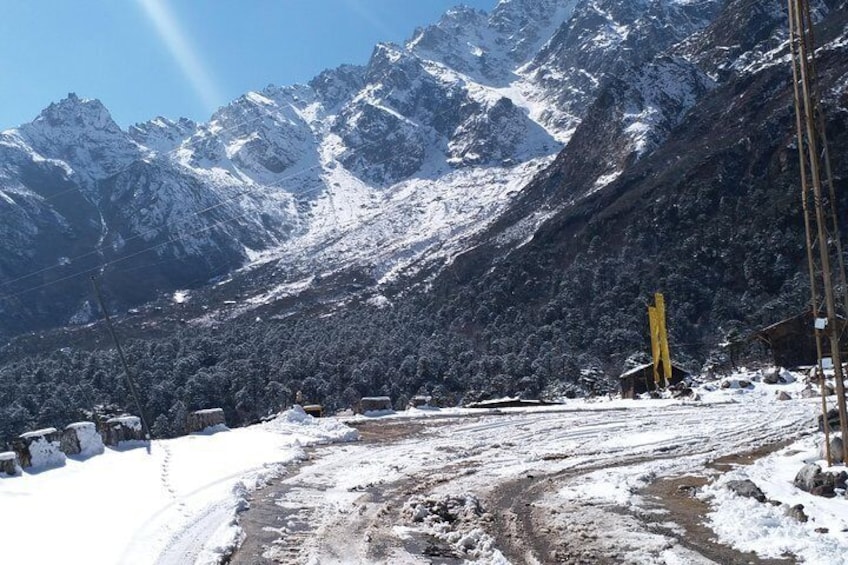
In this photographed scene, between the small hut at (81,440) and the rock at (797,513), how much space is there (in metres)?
14.8

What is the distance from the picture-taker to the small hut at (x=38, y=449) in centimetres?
1545

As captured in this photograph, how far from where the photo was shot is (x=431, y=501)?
44.5 feet

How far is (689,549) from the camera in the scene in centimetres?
1000

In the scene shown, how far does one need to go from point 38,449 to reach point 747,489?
14.0 meters

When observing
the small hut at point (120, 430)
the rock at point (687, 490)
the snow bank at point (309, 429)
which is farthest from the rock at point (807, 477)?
the small hut at point (120, 430)

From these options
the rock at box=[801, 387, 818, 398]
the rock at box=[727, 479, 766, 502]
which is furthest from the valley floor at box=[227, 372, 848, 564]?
the rock at box=[801, 387, 818, 398]

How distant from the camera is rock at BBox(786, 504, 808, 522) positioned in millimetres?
10332

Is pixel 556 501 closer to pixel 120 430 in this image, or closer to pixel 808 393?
pixel 120 430

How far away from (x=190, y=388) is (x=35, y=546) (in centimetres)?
8737

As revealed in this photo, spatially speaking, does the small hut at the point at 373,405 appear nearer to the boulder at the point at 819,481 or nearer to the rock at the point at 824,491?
the boulder at the point at 819,481

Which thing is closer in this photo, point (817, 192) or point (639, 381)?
point (817, 192)

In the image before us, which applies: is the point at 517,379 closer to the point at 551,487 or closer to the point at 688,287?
the point at 688,287

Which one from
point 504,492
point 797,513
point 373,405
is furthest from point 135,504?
point 373,405

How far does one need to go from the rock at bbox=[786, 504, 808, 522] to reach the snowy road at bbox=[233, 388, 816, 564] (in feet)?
4.69
